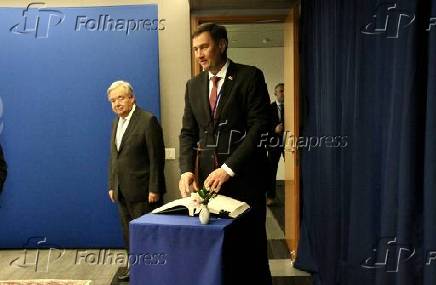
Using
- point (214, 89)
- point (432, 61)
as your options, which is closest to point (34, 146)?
point (214, 89)

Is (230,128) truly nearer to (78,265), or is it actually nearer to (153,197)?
(153,197)

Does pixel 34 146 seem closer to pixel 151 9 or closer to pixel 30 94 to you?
pixel 30 94

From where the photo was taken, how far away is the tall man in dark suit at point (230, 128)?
1.91 metres

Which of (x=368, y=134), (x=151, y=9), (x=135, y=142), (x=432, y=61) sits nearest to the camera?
(x=432, y=61)

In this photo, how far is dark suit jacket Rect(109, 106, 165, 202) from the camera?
2.75m

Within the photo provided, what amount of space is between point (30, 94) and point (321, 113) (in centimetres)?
243

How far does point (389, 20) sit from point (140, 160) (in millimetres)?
1837

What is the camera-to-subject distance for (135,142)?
276 cm

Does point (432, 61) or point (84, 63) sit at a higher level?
point (84, 63)

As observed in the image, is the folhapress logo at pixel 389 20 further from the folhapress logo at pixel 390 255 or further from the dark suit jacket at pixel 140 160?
the dark suit jacket at pixel 140 160

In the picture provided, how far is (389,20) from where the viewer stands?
1.41m
